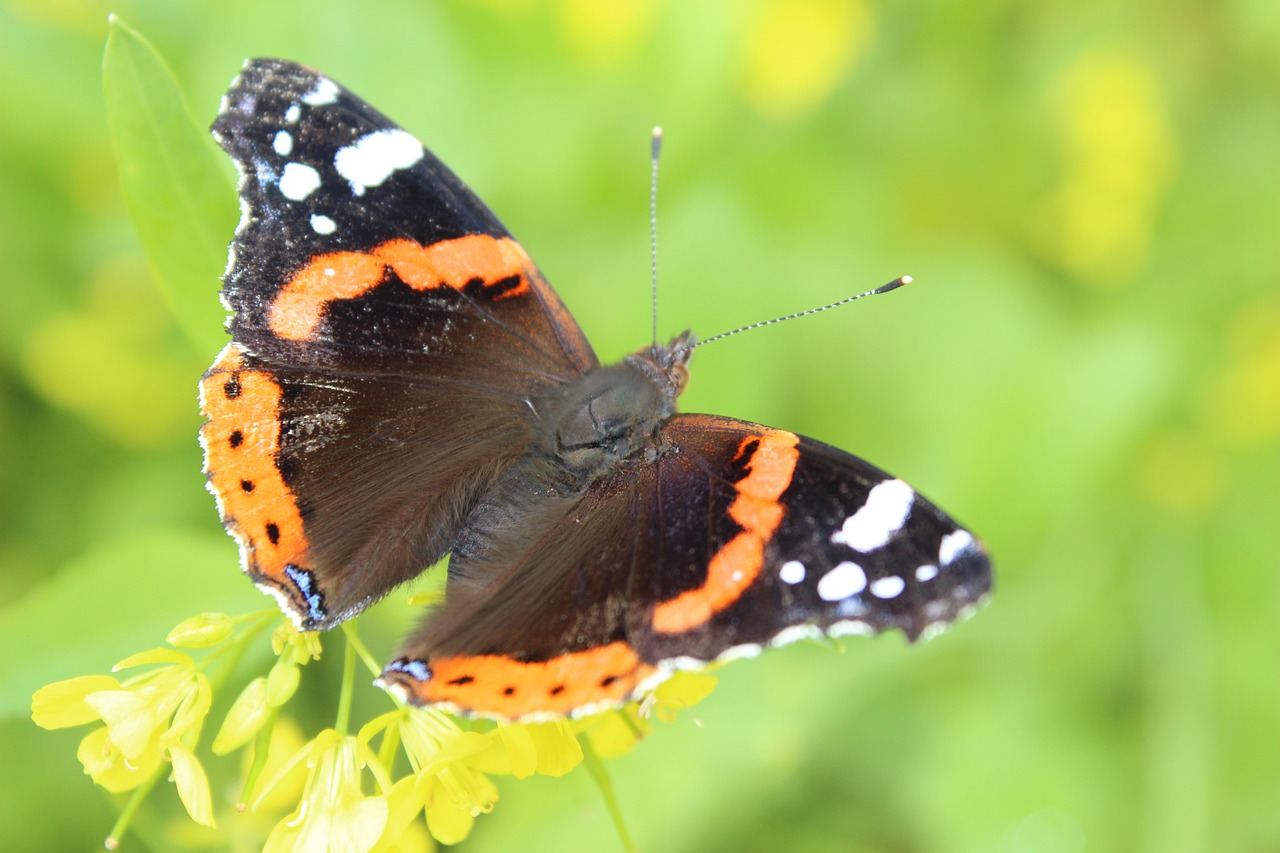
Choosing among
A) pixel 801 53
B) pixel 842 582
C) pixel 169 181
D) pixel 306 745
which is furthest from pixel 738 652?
pixel 801 53

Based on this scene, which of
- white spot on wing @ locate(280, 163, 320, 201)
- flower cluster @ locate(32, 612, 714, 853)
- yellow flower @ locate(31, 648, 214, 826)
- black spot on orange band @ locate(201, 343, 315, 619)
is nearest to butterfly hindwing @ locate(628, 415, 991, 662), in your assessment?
flower cluster @ locate(32, 612, 714, 853)

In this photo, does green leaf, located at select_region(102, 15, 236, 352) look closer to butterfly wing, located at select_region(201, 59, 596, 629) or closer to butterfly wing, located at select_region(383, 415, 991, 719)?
butterfly wing, located at select_region(201, 59, 596, 629)

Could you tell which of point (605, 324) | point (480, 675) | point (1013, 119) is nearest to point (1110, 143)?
point (1013, 119)

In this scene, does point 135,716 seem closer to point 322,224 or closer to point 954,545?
point 322,224

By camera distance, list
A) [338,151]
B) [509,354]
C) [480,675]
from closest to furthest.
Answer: [480,675]
[338,151]
[509,354]

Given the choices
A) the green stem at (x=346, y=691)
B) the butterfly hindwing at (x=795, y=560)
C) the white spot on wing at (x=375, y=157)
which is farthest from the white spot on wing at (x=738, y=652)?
the white spot on wing at (x=375, y=157)

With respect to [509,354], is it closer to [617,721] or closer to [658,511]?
[658,511]
